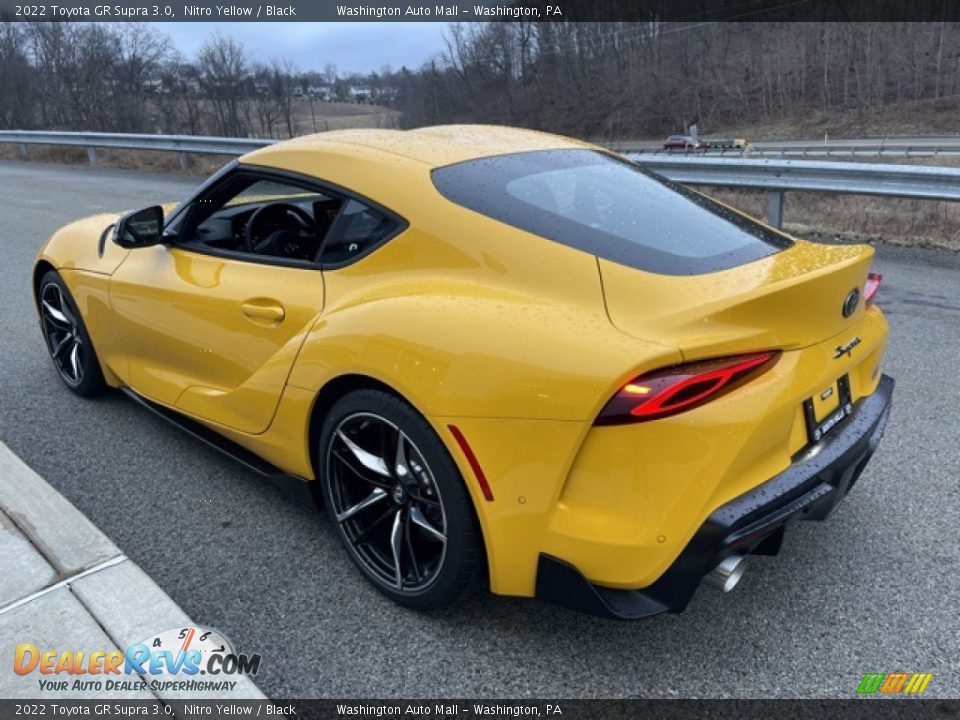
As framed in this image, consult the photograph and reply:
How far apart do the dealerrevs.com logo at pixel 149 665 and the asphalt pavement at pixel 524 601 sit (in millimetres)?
130

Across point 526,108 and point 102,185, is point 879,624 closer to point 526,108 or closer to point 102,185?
point 102,185

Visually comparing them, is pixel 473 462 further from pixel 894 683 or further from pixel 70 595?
pixel 70 595

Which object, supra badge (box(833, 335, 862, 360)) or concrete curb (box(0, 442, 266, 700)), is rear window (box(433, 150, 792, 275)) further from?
concrete curb (box(0, 442, 266, 700))

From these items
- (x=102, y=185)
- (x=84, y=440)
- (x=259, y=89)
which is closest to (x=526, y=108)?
(x=259, y=89)

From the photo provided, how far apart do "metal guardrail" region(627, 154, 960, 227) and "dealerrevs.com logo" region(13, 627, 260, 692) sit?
5722 millimetres

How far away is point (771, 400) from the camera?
1819 millimetres

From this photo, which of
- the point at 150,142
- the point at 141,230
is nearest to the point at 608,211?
the point at 141,230

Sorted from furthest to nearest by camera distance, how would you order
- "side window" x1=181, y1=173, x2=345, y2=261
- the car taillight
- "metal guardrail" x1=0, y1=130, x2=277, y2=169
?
1. "metal guardrail" x1=0, y1=130, x2=277, y2=169
2. "side window" x1=181, y1=173, x2=345, y2=261
3. the car taillight

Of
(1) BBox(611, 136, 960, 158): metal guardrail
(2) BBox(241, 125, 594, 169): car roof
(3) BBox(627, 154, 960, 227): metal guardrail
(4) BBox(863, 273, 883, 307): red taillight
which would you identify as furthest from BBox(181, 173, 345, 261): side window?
(1) BBox(611, 136, 960, 158): metal guardrail

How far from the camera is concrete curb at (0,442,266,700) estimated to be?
2.09 meters

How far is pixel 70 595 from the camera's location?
2291mm

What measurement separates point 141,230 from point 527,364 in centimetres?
220

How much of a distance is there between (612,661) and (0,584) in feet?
6.52

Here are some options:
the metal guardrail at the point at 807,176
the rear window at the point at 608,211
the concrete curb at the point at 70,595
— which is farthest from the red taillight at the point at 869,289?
the metal guardrail at the point at 807,176
